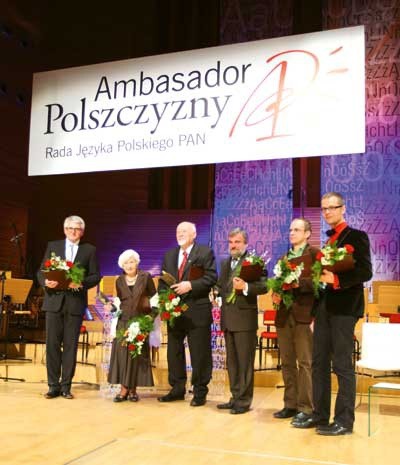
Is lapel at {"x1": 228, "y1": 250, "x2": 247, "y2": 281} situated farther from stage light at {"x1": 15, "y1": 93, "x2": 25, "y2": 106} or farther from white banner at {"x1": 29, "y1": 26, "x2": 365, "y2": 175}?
stage light at {"x1": 15, "y1": 93, "x2": 25, "y2": 106}

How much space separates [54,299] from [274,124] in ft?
8.01

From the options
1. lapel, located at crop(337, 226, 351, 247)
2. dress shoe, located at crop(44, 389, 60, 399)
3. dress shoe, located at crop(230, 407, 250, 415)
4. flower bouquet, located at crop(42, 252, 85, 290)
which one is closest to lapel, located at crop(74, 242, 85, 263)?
flower bouquet, located at crop(42, 252, 85, 290)

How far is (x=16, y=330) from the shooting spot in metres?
8.67

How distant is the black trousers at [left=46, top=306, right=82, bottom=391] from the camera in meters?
5.13

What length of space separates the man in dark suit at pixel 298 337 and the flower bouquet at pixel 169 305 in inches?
34.8

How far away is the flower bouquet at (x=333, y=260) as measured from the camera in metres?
3.63

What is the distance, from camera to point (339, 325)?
375 centimetres

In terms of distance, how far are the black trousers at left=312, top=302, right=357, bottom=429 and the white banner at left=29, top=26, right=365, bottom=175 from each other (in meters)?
1.74

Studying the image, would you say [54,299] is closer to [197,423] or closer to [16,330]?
[197,423]

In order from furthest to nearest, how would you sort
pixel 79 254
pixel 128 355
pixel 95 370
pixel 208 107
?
1. pixel 95 370
2. pixel 208 107
3. pixel 79 254
4. pixel 128 355

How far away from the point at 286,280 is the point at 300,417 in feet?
3.06

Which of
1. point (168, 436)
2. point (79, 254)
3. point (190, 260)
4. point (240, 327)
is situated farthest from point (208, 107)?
point (168, 436)

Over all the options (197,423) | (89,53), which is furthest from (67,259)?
(89,53)

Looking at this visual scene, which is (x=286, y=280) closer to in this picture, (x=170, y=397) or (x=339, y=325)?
(x=339, y=325)
